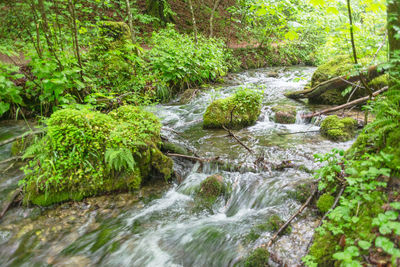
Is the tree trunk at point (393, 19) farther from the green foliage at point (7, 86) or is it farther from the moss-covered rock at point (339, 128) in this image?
the green foliage at point (7, 86)

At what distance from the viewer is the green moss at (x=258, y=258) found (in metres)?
2.60

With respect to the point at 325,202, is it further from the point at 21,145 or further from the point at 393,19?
the point at 21,145

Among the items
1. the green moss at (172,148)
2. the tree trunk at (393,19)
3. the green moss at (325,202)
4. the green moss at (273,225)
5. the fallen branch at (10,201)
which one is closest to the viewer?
the tree trunk at (393,19)

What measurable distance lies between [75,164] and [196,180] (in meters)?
2.34

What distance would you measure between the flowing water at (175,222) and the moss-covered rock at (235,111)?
5.57ft

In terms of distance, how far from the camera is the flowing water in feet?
10.4

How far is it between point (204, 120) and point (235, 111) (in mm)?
1029

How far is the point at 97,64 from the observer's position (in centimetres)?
803

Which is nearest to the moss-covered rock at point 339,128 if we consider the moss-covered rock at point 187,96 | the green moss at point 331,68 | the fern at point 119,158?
the green moss at point 331,68

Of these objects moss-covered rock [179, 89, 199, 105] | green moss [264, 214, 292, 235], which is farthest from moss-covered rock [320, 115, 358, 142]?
moss-covered rock [179, 89, 199, 105]

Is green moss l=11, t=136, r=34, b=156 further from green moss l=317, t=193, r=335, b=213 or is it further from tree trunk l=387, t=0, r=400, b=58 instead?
tree trunk l=387, t=0, r=400, b=58

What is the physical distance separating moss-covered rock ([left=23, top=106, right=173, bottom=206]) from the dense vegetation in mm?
18

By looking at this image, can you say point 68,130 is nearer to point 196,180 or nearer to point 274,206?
point 196,180

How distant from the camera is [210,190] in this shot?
174 inches
